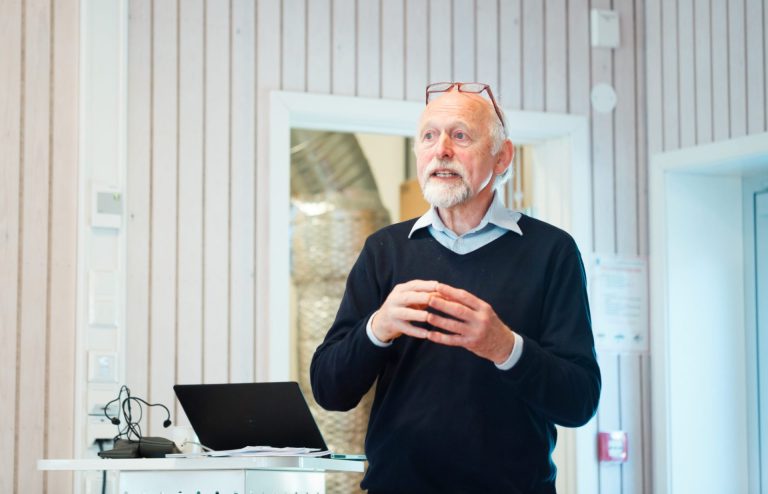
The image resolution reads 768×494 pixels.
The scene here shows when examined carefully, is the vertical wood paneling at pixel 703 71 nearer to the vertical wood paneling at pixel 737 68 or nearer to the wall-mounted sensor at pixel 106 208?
the vertical wood paneling at pixel 737 68

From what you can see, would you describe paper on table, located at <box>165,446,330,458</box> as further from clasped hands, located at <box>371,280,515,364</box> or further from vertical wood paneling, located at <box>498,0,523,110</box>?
vertical wood paneling, located at <box>498,0,523,110</box>

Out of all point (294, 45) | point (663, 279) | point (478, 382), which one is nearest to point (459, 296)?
point (478, 382)

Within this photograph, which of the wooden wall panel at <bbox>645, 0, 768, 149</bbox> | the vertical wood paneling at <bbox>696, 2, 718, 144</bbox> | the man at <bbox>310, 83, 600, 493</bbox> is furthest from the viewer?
the vertical wood paneling at <bbox>696, 2, 718, 144</bbox>

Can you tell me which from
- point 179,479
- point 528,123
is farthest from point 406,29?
point 179,479

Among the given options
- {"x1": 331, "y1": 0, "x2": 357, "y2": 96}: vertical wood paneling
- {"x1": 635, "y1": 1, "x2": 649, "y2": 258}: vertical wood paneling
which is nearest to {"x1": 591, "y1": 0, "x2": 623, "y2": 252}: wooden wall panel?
{"x1": 635, "y1": 1, "x2": 649, "y2": 258}: vertical wood paneling

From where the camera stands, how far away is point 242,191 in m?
3.66

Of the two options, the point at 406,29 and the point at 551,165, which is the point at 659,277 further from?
the point at 406,29

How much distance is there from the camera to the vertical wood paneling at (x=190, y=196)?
11.7 ft

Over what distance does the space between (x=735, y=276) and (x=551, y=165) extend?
33.4 inches

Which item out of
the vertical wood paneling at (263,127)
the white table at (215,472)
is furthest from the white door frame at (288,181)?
the white table at (215,472)

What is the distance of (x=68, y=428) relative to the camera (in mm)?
3344

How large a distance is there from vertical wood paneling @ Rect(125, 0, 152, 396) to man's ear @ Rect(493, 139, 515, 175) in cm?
166

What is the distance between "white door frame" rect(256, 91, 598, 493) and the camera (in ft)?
12.0

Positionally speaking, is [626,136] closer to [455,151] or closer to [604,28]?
[604,28]
